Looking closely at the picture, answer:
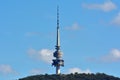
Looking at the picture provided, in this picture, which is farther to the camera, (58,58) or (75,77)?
(58,58)

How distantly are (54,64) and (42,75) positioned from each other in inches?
509

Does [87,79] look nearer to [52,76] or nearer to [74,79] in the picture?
[74,79]

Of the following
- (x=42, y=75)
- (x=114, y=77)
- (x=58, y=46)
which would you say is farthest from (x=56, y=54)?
(x=114, y=77)

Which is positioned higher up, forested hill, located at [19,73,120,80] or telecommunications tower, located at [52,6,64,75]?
telecommunications tower, located at [52,6,64,75]

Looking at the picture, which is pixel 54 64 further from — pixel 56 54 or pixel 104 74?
pixel 104 74

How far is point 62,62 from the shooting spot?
17412 centimetres

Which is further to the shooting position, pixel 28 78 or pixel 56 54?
pixel 56 54

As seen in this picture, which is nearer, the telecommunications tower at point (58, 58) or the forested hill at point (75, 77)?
the forested hill at point (75, 77)

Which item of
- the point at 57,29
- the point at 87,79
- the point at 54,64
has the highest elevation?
the point at 57,29

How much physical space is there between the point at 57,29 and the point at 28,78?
33763mm

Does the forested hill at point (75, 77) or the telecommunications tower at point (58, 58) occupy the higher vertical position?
the telecommunications tower at point (58, 58)

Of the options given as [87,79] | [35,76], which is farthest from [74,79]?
[35,76]

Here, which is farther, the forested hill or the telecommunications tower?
the telecommunications tower

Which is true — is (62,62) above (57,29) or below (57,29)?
below
